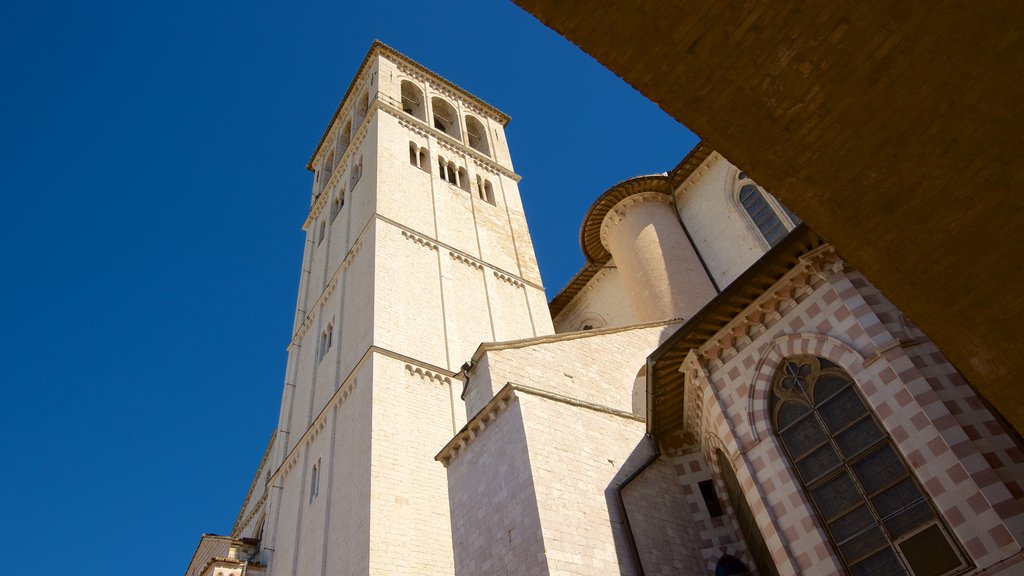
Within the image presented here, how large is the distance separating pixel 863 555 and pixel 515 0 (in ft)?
21.1

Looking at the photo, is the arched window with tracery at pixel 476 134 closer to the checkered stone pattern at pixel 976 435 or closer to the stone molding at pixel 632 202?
the stone molding at pixel 632 202

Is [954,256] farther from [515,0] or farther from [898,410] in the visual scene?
[898,410]

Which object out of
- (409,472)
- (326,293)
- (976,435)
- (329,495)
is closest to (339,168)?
(326,293)

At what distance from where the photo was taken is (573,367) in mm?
11570

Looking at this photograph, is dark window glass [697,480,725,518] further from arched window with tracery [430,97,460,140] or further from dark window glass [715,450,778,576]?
arched window with tracery [430,97,460,140]

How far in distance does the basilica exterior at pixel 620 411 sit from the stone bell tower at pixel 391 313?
0.08 meters

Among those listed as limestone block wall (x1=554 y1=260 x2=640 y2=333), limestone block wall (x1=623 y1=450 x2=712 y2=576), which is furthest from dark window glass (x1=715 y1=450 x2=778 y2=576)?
limestone block wall (x1=554 y1=260 x2=640 y2=333)

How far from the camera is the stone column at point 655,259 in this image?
1620 centimetres

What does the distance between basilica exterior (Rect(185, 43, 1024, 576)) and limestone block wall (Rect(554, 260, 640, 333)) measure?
9 centimetres

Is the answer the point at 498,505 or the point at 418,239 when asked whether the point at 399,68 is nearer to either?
the point at 418,239

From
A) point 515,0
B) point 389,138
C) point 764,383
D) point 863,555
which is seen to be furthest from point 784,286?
point 389,138

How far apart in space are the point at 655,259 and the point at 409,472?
754 cm

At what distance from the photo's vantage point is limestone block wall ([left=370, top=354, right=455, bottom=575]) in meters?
12.3

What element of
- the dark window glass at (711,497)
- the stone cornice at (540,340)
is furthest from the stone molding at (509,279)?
the dark window glass at (711,497)
